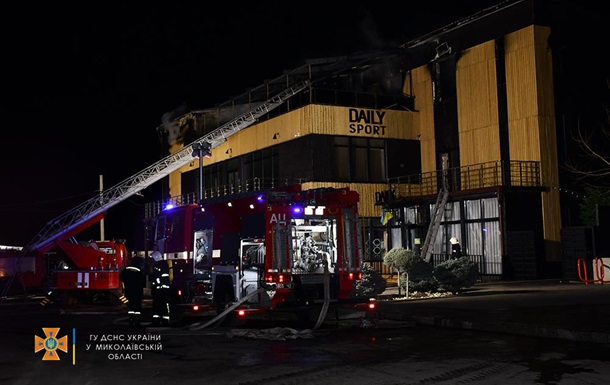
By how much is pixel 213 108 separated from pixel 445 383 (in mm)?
36848

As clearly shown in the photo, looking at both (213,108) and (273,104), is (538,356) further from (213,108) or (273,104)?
(213,108)

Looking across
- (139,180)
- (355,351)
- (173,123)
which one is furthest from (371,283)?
(173,123)

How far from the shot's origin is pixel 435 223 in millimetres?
30391

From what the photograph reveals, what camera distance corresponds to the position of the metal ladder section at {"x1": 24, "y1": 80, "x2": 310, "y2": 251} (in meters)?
33.5

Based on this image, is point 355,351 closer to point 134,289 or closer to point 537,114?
point 134,289

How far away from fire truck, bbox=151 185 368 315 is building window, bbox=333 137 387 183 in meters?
18.2

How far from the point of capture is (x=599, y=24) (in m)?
32.7

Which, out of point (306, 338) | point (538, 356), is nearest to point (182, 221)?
point (306, 338)

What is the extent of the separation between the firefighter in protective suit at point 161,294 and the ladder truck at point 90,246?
765 centimetres

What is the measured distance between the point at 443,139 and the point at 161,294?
2235 cm

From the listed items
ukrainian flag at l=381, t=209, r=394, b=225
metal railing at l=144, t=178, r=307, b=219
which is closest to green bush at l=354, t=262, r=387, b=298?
metal railing at l=144, t=178, r=307, b=219

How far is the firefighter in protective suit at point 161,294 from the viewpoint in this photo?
14.7 meters

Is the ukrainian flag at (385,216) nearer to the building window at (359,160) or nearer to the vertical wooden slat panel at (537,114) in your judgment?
the building window at (359,160)
